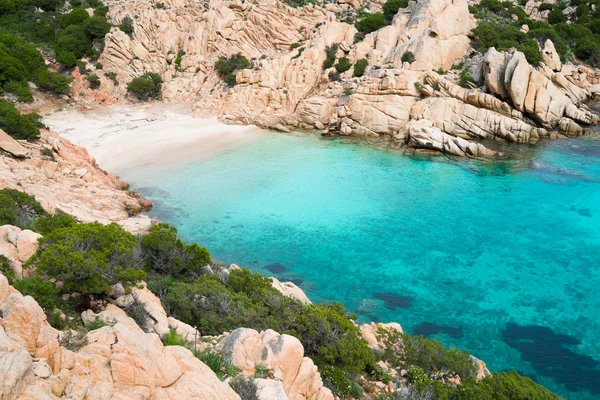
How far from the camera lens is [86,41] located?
4803cm

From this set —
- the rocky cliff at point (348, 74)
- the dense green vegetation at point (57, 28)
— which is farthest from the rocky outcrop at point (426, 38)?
the dense green vegetation at point (57, 28)

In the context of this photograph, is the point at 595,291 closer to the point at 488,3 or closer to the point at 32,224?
the point at 32,224

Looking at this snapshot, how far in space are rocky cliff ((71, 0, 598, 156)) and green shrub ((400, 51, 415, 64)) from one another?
26cm

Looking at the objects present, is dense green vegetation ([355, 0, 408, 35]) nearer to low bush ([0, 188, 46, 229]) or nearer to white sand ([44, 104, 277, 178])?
white sand ([44, 104, 277, 178])

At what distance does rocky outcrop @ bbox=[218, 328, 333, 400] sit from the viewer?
908 centimetres

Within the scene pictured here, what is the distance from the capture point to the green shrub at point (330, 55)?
48.2 meters

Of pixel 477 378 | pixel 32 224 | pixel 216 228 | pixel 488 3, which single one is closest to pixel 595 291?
pixel 477 378

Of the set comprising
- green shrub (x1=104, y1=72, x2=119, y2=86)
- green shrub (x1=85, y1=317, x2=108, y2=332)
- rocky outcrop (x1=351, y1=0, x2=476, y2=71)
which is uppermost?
rocky outcrop (x1=351, y1=0, x2=476, y2=71)

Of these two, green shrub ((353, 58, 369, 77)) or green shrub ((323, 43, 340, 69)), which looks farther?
green shrub ((323, 43, 340, 69))

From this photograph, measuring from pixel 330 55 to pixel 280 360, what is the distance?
43993 mm

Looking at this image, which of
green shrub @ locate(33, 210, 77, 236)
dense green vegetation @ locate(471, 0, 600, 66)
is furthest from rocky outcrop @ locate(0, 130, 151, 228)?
dense green vegetation @ locate(471, 0, 600, 66)

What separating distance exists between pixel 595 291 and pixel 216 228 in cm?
1841

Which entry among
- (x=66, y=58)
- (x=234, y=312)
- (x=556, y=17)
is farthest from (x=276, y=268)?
(x=556, y=17)

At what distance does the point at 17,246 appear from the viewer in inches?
473
